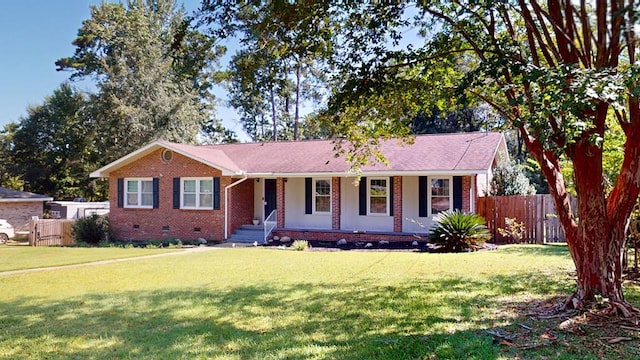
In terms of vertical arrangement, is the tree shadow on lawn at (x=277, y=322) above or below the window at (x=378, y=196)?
below

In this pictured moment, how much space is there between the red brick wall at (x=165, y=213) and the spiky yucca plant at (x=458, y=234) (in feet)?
30.9

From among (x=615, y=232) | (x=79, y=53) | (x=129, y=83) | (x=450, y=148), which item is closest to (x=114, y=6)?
(x=79, y=53)

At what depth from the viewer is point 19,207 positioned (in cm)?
2778

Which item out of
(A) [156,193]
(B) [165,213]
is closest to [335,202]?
(B) [165,213]

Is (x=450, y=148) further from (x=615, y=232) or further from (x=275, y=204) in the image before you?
(x=615, y=232)

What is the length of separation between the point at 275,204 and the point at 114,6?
24.2 metres

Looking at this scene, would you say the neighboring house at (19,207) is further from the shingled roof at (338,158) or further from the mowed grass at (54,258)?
the mowed grass at (54,258)

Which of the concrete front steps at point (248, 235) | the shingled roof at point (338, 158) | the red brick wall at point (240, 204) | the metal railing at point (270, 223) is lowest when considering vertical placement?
the concrete front steps at point (248, 235)

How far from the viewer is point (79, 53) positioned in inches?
1462

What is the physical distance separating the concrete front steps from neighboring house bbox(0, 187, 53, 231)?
1541cm

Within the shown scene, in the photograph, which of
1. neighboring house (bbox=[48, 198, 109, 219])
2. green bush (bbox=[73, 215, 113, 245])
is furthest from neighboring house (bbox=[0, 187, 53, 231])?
green bush (bbox=[73, 215, 113, 245])

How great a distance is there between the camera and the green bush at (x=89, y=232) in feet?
69.8

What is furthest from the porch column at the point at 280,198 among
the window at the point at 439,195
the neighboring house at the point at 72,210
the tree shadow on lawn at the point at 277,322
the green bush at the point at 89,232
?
the neighboring house at the point at 72,210

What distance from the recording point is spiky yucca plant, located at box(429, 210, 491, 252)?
46.5 feet
